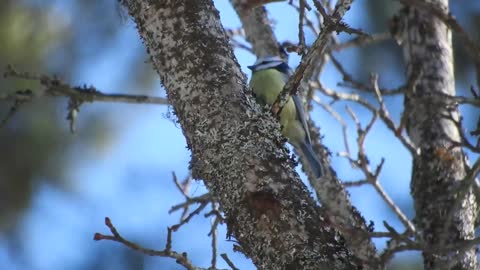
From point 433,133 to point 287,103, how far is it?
71cm

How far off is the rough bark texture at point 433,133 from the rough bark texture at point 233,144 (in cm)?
77

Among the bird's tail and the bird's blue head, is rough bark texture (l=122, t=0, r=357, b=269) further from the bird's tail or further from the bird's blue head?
the bird's blue head

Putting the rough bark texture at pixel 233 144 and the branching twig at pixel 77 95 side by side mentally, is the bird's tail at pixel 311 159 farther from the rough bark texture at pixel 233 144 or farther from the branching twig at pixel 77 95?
the rough bark texture at pixel 233 144

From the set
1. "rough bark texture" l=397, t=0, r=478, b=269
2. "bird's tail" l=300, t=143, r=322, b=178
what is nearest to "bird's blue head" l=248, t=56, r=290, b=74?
"bird's tail" l=300, t=143, r=322, b=178

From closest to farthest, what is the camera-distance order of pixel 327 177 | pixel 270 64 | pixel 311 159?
pixel 327 177
pixel 311 159
pixel 270 64

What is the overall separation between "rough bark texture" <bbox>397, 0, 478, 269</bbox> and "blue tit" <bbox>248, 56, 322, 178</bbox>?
0.46 m

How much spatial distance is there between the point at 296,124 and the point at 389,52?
256cm

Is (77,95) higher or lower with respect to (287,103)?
lower

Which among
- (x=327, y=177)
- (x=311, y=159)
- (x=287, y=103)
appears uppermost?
(x=287, y=103)

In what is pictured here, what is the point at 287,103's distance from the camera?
355 cm

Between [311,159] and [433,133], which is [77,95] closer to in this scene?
[311,159]

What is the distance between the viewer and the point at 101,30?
5.48 m

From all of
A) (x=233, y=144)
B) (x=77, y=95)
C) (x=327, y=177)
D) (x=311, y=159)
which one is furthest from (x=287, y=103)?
(x=233, y=144)

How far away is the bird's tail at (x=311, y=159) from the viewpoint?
3.30 m
